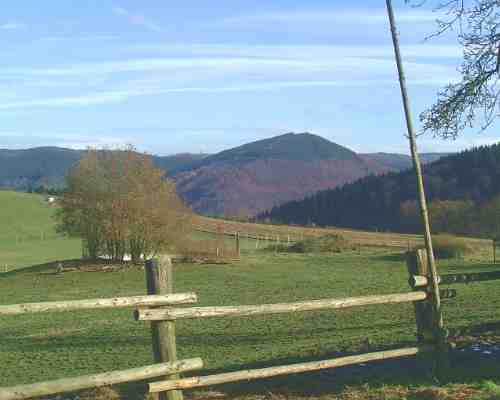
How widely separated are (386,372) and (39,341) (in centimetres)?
997

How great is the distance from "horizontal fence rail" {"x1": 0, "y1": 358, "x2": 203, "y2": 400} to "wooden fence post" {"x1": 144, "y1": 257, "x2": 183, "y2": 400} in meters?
0.14

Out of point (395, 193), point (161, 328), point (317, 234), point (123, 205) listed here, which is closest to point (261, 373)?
point (161, 328)

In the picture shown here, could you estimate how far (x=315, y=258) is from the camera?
40.7m

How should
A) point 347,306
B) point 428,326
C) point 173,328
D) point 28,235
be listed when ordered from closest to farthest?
point 173,328
point 347,306
point 428,326
point 28,235

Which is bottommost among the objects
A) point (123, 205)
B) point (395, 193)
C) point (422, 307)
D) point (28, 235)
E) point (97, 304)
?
point (422, 307)

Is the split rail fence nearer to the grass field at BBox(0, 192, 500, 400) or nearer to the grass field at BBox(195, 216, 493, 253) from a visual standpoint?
the grass field at BBox(0, 192, 500, 400)

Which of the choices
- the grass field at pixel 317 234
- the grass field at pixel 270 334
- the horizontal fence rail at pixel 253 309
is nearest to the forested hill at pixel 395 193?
the grass field at pixel 317 234

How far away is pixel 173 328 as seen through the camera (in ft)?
23.9

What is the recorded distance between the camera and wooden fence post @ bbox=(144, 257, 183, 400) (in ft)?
23.5

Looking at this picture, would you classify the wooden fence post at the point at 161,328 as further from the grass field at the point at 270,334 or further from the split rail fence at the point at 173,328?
the grass field at the point at 270,334

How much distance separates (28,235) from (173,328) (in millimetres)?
68449

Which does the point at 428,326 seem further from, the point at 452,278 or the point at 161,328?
the point at 161,328

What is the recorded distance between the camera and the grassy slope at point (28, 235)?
54781 mm

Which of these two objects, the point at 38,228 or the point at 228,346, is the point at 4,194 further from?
the point at 228,346
